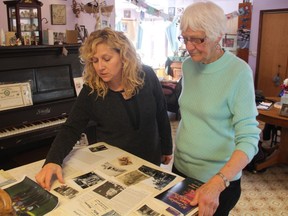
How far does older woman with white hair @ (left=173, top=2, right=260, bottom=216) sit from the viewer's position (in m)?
1.08

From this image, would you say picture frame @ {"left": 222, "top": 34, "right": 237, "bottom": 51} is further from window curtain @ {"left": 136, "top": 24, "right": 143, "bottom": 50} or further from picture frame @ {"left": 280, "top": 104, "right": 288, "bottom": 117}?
picture frame @ {"left": 280, "top": 104, "right": 288, "bottom": 117}

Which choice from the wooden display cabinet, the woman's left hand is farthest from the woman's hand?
the wooden display cabinet

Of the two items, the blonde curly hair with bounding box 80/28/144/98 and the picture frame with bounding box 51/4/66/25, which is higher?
the picture frame with bounding box 51/4/66/25

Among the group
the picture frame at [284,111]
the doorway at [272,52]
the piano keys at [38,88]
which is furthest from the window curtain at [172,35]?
the piano keys at [38,88]

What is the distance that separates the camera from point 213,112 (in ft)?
Answer: 4.02

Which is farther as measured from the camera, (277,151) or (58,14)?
(277,151)

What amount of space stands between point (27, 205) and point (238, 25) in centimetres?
656

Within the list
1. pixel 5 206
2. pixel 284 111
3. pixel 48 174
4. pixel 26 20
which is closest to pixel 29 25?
pixel 26 20

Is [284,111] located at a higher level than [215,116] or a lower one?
lower

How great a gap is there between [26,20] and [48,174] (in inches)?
78.8

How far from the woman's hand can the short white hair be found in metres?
0.56

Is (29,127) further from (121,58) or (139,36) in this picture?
(139,36)

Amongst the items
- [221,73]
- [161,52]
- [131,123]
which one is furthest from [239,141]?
[161,52]

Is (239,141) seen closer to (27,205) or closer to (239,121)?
(239,121)
